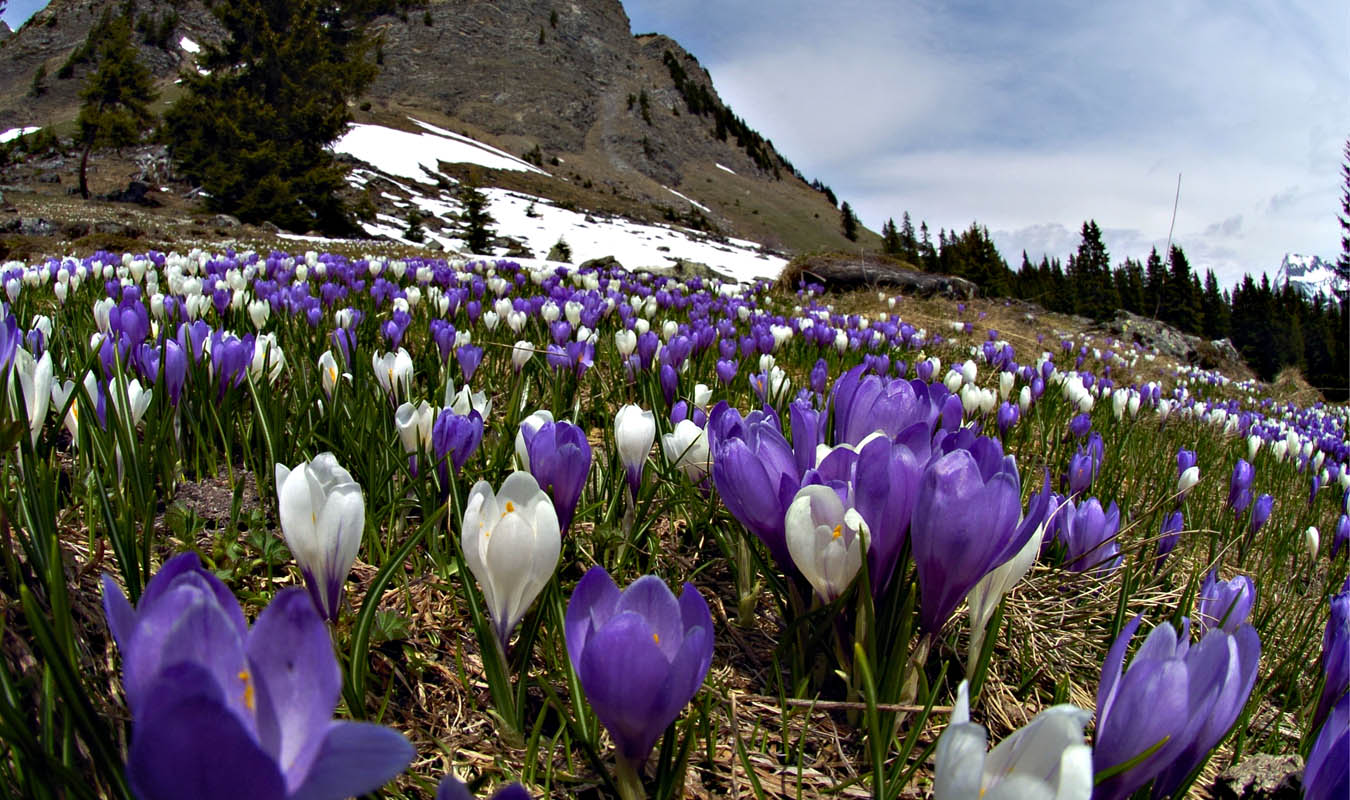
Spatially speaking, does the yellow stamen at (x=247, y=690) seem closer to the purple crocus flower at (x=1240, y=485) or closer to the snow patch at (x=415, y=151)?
the purple crocus flower at (x=1240, y=485)

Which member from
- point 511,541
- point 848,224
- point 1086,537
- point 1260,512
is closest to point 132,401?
point 511,541

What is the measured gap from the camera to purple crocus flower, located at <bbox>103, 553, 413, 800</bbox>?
418 mm

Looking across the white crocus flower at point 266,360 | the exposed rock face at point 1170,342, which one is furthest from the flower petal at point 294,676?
the exposed rock face at point 1170,342

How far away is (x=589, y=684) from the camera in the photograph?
71 centimetres

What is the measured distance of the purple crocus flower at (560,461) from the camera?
1239 mm

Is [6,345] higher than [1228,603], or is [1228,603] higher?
[6,345]

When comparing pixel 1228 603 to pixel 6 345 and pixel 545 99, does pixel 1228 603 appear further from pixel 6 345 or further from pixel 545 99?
pixel 545 99

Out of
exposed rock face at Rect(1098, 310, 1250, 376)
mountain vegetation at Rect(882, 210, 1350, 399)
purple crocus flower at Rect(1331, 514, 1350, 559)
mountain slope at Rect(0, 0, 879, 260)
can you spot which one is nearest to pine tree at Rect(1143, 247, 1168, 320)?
mountain vegetation at Rect(882, 210, 1350, 399)

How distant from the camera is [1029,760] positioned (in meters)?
0.62

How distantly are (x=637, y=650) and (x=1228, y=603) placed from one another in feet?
3.86

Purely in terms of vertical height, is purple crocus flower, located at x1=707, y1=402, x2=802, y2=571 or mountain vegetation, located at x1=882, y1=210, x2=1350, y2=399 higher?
mountain vegetation, located at x1=882, y1=210, x2=1350, y2=399

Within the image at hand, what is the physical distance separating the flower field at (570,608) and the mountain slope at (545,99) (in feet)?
185

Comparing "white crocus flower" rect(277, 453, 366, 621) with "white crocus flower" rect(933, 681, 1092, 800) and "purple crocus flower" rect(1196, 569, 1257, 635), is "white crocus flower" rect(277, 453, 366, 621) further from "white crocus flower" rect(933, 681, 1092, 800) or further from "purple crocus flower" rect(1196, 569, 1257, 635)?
"purple crocus flower" rect(1196, 569, 1257, 635)

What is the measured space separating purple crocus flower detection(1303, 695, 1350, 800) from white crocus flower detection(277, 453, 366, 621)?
1.05m
